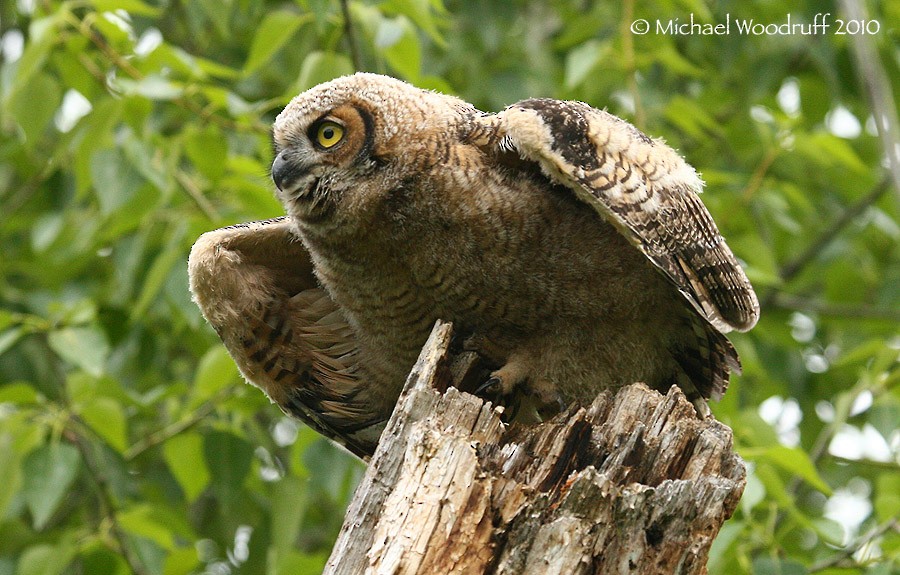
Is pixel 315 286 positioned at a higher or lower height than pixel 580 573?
lower

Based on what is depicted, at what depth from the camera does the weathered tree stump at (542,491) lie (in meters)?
2.65

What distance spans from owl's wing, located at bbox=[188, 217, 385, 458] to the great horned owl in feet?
0.05

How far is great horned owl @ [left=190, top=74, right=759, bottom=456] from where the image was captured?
3631 mm

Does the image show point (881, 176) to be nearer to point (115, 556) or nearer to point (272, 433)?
point (272, 433)

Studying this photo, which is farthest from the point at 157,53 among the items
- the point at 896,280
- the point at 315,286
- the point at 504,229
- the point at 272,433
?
the point at 896,280

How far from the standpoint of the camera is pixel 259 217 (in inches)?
196

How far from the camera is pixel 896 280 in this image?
21.5 feet

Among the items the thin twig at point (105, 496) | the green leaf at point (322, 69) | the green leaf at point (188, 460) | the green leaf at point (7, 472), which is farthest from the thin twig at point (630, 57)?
the green leaf at point (7, 472)

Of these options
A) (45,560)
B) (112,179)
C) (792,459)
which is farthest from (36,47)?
(792,459)

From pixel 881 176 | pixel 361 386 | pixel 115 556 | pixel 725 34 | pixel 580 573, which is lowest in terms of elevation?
pixel 115 556

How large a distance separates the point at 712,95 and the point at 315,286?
3.27 m

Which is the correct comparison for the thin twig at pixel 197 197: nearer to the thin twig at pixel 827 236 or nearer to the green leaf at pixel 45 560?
the green leaf at pixel 45 560

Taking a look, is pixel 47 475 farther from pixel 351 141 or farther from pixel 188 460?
pixel 351 141

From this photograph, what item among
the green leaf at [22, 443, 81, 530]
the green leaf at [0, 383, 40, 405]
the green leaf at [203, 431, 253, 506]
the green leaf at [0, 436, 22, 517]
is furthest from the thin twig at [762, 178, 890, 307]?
the green leaf at [0, 436, 22, 517]
